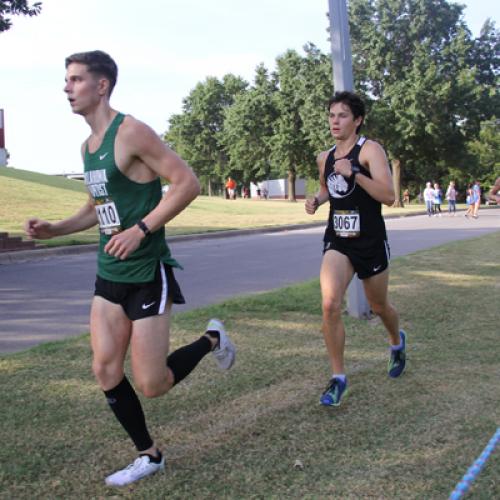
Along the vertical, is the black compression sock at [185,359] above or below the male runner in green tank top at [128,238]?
below

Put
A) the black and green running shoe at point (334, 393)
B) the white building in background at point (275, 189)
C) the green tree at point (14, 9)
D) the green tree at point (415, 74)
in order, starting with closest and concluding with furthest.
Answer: the black and green running shoe at point (334, 393), the green tree at point (14, 9), the green tree at point (415, 74), the white building in background at point (275, 189)

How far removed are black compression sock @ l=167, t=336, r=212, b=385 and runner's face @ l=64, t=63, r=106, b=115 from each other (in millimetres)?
1331

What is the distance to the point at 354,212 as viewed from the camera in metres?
4.30

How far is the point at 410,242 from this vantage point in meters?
16.8

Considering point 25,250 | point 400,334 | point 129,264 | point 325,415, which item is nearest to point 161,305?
point 129,264

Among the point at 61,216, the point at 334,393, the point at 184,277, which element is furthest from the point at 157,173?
the point at 61,216

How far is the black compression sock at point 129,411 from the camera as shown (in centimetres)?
313

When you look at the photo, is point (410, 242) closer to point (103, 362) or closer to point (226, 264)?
point (226, 264)

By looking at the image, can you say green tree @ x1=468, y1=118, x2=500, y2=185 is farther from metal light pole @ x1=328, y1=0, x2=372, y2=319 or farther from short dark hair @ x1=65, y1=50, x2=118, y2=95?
short dark hair @ x1=65, y1=50, x2=118, y2=95

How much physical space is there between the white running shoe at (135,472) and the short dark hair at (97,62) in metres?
1.83

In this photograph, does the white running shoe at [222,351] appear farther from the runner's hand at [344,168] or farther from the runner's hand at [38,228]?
the runner's hand at [344,168]

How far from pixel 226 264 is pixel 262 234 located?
8.62m

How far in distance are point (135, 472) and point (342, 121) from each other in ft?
8.29

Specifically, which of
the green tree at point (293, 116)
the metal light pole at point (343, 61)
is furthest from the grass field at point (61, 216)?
the green tree at point (293, 116)
